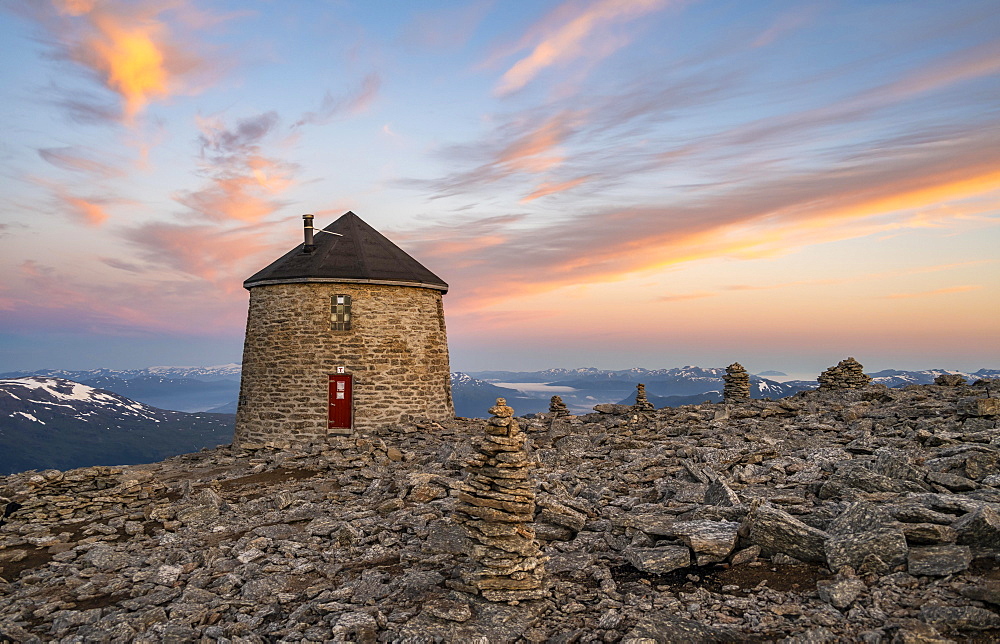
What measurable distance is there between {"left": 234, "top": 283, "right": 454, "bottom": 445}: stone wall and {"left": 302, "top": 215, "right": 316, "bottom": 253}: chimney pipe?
9.38 feet

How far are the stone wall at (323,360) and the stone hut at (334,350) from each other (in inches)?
1.8

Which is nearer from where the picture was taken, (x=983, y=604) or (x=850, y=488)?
(x=983, y=604)

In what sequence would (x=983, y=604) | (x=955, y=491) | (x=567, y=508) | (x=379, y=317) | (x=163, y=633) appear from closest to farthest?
1. (x=983, y=604)
2. (x=163, y=633)
3. (x=955, y=491)
4. (x=567, y=508)
5. (x=379, y=317)

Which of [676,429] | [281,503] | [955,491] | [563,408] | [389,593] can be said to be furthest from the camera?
[563,408]

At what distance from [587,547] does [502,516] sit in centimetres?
228

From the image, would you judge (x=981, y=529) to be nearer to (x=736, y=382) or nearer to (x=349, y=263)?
(x=349, y=263)

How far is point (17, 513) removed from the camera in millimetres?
17672

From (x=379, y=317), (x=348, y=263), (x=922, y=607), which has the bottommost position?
(x=922, y=607)

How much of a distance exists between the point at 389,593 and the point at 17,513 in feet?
46.6

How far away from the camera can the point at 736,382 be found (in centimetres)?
3541

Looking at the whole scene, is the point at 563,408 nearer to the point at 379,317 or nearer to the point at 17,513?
the point at 379,317

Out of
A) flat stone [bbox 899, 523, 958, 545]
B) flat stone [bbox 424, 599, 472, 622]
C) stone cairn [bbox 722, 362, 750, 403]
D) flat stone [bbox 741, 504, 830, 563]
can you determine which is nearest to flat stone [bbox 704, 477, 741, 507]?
flat stone [bbox 741, 504, 830, 563]

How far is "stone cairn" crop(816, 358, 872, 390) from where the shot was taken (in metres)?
31.0

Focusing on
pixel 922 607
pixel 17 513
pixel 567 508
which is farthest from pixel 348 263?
pixel 922 607
